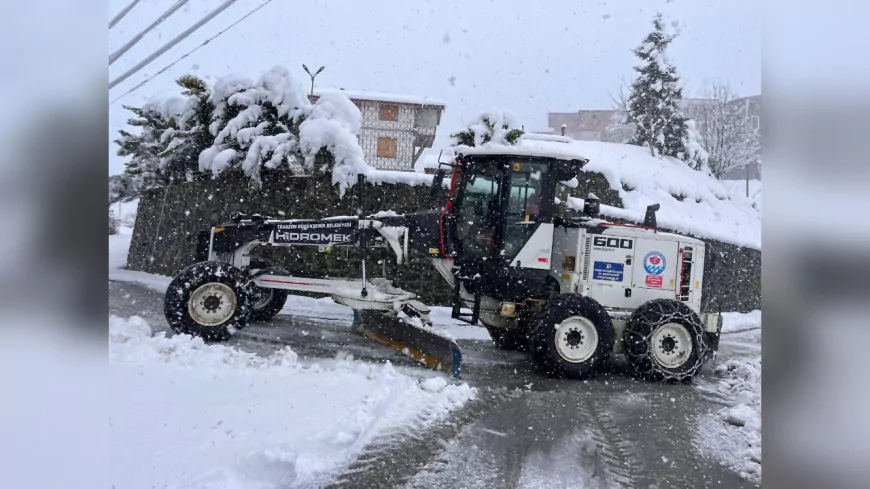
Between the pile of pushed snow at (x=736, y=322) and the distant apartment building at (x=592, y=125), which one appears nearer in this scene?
the pile of pushed snow at (x=736, y=322)

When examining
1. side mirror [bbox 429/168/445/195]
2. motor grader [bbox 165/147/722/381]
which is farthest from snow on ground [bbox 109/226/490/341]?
side mirror [bbox 429/168/445/195]

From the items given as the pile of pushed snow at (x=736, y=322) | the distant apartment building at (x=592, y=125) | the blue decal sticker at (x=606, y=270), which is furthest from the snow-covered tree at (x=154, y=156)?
the pile of pushed snow at (x=736, y=322)

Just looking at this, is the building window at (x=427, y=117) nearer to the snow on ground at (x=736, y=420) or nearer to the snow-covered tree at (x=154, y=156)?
the snow-covered tree at (x=154, y=156)

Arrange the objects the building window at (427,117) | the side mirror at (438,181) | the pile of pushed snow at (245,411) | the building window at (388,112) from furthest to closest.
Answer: the building window at (427,117), the building window at (388,112), the side mirror at (438,181), the pile of pushed snow at (245,411)

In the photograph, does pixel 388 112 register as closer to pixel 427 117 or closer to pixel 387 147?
pixel 387 147

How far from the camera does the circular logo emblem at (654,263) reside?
22.2 feet

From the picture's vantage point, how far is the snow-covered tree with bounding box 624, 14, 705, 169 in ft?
49.3

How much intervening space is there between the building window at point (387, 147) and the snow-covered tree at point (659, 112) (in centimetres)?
658

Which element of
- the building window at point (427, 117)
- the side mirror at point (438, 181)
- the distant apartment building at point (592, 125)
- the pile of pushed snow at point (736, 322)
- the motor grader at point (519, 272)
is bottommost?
the pile of pushed snow at point (736, 322)

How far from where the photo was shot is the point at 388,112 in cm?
1259

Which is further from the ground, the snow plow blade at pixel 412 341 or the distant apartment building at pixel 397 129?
the distant apartment building at pixel 397 129

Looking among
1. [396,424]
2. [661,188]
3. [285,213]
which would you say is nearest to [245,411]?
[396,424]

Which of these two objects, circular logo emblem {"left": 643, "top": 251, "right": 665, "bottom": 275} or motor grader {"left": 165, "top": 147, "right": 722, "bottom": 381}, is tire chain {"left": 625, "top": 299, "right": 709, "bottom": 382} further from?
circular logo emblem {"left": 643, "top": 251, "right": 665, "bottom": 275}

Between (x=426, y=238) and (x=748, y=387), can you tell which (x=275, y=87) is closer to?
(x=426, y=238)
